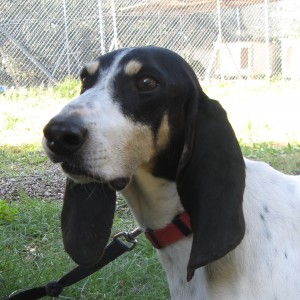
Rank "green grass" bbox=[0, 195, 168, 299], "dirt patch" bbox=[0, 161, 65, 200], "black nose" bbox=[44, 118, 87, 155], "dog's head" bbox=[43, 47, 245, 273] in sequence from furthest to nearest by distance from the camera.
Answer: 1. "dirt patch" bbox=[0, 161, 65, 200]
2. "green grass" bbox=[0, 195, 168, 299]
3. "dog's head" bbox=[43, 47, 245, 273]
4. "black nose" bbox=[44, 118, 87, 155]

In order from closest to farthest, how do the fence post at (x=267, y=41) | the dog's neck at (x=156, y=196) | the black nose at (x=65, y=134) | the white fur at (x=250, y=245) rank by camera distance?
the black nose at (x=65, y=134) → the white fur at (x=250, y=245) → the dog's neck at (x=156, y=196) → the fence post at (x=267, y=41)

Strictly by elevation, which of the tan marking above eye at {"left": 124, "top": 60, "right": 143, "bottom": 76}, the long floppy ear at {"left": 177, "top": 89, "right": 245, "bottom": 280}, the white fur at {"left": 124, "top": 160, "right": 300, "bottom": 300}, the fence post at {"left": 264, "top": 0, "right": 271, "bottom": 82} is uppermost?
the tan marking above eye at {"left": 124, "top": 60, "right": 143, "bottom": 76}

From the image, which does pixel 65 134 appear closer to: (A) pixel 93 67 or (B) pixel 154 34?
(A) pixel 93 67

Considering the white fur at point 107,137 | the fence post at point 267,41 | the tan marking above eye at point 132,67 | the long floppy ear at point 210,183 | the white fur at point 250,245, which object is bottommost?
the fence post at point 267,41

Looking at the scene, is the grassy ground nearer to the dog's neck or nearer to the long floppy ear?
the dog's neck

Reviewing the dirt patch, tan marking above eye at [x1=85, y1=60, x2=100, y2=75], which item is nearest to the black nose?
tan marking above eye at [x1=85, y1=60, x2=100, y2=75]

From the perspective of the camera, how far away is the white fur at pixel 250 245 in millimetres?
2336

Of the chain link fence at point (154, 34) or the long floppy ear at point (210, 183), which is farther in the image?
the chain link fence at point (154, 34)

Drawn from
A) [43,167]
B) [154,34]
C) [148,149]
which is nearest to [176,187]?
[148,149]

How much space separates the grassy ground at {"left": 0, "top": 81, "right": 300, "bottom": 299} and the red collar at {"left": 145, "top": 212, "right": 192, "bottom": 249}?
4.13 feet

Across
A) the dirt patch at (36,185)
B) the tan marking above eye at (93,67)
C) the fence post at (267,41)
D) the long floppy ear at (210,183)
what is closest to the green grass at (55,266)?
the dirt patch at (36,185)

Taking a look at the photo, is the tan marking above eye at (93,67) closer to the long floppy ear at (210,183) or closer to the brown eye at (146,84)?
the brown eye at (146,84)

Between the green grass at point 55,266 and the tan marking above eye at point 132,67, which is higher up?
the tan marking above eye at point 132,67

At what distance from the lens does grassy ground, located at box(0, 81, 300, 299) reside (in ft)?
12.4
